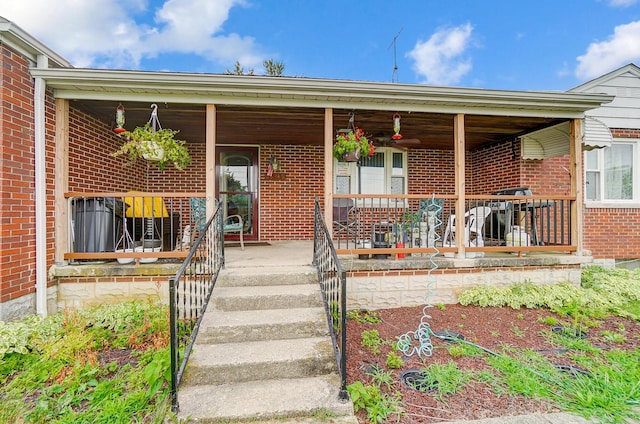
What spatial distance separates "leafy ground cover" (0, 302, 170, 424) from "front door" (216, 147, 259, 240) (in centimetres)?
335

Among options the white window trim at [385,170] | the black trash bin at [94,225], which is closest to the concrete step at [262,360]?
the black trash bin at [94,225]

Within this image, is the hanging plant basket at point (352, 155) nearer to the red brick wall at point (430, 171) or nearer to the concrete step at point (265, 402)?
the concrete step at point (265, 402)

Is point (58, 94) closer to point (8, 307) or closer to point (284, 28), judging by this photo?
point (8, 307)

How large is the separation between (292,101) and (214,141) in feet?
3.71

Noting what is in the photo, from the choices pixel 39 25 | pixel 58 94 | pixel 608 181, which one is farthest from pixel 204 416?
pixel 39 25

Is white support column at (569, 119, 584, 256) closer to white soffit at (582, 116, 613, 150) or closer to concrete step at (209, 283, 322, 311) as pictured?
white soffit at (582, 116, 613, 150)

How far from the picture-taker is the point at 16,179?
3.23 meters

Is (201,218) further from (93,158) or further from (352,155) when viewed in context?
(352,155)

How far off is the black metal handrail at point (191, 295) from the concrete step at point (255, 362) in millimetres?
123

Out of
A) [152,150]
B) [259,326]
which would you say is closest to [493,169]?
[259,326]

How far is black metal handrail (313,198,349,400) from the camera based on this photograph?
2.28m

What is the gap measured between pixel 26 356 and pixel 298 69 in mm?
18203

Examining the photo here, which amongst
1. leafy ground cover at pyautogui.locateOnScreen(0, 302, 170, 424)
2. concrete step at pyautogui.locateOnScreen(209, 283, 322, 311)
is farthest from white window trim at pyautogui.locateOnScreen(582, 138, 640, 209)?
leafy ground cover at pyautogui.locateOnScreen(0, 302, 170, 424)

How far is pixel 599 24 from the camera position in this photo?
9.93 metres
